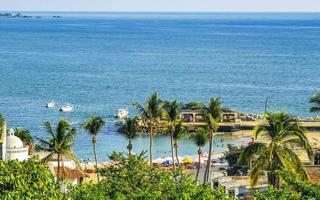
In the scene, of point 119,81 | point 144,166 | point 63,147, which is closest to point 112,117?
point 119,81

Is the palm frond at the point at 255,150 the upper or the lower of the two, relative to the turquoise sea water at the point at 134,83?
lower

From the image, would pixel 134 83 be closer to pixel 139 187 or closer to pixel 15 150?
pixel 15 150

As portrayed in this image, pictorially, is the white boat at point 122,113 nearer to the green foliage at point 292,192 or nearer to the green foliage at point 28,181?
the green foliage at point 28,181

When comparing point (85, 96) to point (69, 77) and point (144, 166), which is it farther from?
point (144, 166)

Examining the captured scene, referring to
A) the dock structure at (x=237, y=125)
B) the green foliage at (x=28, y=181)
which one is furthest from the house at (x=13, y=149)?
the dock structure at (x=237, y=125)

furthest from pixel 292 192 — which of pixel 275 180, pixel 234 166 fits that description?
pixel 234 166
